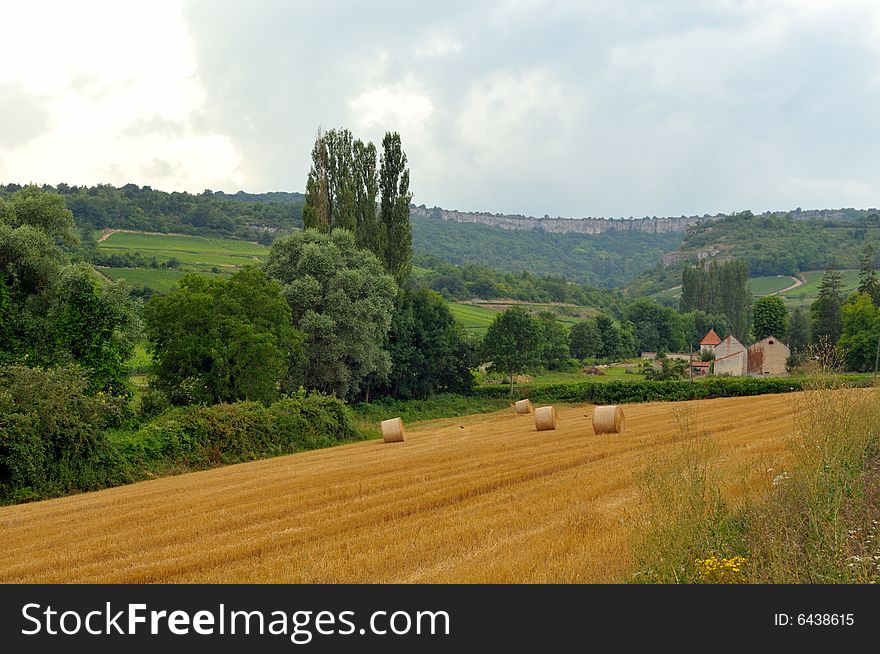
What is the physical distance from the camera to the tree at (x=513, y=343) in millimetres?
71375

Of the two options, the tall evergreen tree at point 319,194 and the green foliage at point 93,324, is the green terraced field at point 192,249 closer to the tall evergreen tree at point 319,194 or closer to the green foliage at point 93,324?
the tall evergreen tree at point 319,194

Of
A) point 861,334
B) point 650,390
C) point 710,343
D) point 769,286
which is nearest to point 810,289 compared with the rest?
point 769,286

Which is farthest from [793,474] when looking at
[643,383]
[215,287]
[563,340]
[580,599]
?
[563,340]

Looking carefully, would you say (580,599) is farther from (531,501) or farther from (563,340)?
(563,340)

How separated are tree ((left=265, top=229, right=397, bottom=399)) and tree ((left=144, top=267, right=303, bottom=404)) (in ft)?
21.4

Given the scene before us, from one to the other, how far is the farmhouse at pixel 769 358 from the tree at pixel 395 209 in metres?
46.9

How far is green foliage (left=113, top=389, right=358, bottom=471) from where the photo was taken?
28609 mm

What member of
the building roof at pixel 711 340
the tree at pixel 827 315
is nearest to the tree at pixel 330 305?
the tree at pixel 827 315

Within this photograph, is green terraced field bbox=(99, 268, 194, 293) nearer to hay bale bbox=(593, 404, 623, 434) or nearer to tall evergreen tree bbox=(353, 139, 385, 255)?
tall evergreen tree bbox=(353, 139, 385, 255)

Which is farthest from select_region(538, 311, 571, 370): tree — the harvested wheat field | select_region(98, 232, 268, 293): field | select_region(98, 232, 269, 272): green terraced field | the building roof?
the harvested wheat field

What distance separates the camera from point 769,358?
3433 inches

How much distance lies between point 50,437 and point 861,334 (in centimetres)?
7371

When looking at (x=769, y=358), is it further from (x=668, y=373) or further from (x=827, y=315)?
(x=668, y=373)

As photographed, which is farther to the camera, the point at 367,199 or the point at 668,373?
the point at 668,373
